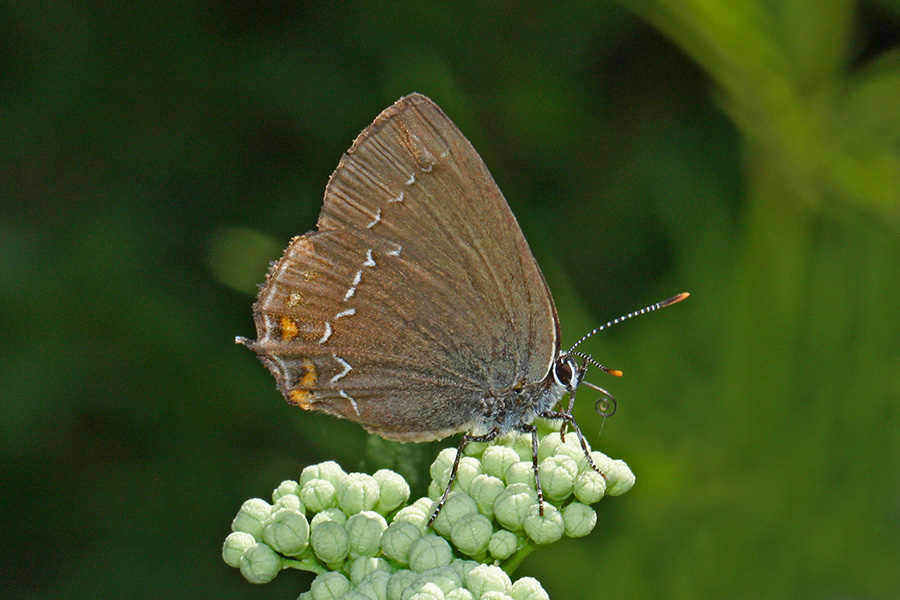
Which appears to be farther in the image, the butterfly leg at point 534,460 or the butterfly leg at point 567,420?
the butterfly leg at point 567,420

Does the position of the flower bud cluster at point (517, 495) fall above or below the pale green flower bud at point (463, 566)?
above

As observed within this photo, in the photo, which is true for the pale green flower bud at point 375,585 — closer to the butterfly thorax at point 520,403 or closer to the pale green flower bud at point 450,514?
the pale green flower bud at point 450,514

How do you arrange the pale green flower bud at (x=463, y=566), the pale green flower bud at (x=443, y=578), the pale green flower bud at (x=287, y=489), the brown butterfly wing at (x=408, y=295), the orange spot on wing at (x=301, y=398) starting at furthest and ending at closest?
1. the orange spot on wing at (x=301, y=398)
2. the brown butterfly wing at (x=408, y=295)
3. the pale green flower bud at (x=287, y=489)
4. the pale green flower bud at (x=463, y=566)
5. the pale green flower bud at (x=443, y=578)

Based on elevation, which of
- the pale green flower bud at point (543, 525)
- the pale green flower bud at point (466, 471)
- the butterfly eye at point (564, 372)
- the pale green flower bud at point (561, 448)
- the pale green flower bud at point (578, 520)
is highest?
the butterfly eye at point (564, 372)

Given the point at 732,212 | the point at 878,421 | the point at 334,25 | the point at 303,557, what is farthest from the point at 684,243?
the point at 334,25

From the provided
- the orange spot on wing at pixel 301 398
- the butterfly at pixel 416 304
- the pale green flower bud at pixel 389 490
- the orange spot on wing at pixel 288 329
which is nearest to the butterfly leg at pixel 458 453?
the butterfly at pixel 416 304

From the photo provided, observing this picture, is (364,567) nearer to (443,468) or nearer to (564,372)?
(443,468)

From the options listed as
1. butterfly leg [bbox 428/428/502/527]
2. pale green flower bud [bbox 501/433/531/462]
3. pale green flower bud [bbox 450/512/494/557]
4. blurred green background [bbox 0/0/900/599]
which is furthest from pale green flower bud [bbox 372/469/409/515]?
blurred green background [bbox 0/0/900/599]
